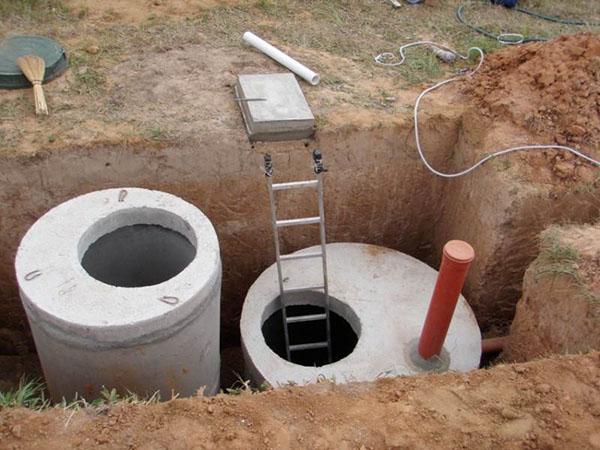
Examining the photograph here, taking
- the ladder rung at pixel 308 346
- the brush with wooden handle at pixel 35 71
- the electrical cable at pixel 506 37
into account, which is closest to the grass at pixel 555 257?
the ladder rung at pixel 308 346

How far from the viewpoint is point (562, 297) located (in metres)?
4.59

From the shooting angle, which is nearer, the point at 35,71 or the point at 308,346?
the point at 308,346

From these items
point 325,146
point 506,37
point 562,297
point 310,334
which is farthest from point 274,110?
point 506,37

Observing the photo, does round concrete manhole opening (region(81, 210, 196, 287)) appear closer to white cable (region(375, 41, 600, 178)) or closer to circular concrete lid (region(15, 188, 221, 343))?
circular concrete lid (region(15, 188, 221, 343))

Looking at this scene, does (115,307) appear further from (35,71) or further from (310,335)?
(35,71)

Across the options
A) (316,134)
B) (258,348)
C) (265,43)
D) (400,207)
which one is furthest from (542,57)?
(258,348)

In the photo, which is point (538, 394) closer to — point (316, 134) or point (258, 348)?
point (258, 348)

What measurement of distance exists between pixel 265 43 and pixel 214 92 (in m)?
1.06

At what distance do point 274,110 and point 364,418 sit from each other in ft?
10.3

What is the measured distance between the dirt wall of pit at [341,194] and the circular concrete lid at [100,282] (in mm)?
1156

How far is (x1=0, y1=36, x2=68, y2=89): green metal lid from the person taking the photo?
5984 millimetres

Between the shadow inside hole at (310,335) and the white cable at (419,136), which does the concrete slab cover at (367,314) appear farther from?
the white cable at (419,136)

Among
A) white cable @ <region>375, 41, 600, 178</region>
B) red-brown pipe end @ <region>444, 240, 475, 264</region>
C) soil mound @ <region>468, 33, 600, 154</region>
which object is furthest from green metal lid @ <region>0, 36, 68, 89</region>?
red-brown pipe end @ <region>444, 240, 475, 264</region>

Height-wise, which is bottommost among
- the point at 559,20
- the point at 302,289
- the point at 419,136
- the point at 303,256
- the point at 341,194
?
Answer: the point at 302,289
